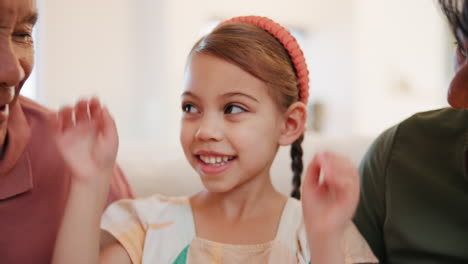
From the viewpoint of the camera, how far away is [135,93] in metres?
4.08

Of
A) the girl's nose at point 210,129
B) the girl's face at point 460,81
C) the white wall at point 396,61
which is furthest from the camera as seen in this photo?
the white wall at point 396,61

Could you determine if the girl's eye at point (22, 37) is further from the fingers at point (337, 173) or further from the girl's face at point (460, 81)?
the girl's face at point (460, 81)

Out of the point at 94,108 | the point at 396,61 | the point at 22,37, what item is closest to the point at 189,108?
the point at 94,108

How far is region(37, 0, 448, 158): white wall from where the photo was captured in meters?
3.77

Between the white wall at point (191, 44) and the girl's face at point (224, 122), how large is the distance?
191 cm

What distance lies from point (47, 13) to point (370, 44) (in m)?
3.23

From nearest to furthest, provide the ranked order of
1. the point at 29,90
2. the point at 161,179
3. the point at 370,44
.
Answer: the point at 161,179 < the point at 29,90 < the point at 370,44

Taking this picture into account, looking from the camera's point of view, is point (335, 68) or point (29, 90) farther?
point (335, 68)

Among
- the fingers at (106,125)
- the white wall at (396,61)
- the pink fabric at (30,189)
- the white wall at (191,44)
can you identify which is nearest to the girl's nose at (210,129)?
the fingers at (106,125)

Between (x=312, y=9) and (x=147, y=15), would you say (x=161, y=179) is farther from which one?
(x=312, y=9)

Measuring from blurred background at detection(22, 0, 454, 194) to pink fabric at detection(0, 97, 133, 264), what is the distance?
5.40 ft

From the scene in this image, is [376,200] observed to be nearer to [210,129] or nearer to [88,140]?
[210,129]

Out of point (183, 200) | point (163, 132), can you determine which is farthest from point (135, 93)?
point (183, 200)

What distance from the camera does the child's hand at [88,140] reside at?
3.16 ft
